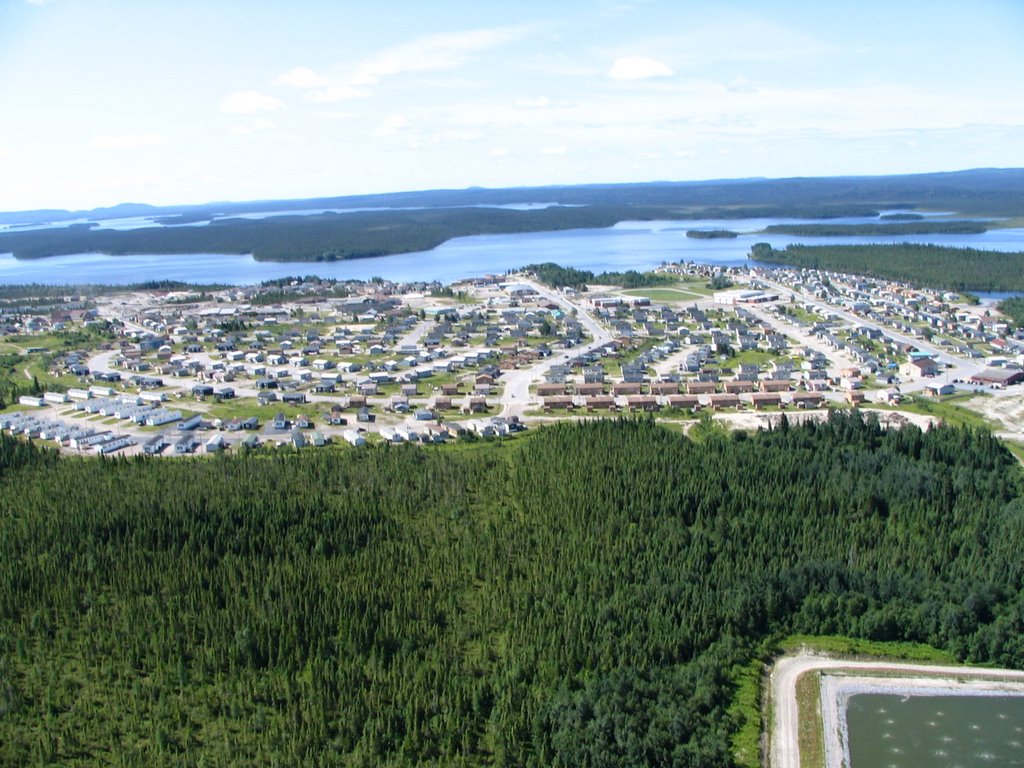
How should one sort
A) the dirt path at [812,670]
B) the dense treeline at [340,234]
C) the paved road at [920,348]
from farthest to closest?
the dense treeline at [340,234] < the paved road at [920,348] < the dirt path at [812,670]

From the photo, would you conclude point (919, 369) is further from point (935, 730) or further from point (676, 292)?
point (676, 292)

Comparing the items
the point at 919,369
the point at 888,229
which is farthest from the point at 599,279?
the point at 888,229

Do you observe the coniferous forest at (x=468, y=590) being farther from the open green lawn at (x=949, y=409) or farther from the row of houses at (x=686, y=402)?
the row of houses at (x=686, y=402)

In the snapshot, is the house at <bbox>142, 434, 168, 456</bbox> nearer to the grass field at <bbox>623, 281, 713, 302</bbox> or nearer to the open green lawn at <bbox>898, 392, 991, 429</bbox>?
the open green lawn at <bbox>898, 392, 991, 429</bbox>

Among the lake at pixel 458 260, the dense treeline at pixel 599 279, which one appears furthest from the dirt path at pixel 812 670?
the lake at pixel 458 260

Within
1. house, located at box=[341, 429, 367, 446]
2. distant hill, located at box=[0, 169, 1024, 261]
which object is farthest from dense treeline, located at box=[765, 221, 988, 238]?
house, located at box=[341, 429, 367, 446]

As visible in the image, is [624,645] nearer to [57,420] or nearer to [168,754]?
[168,754]
